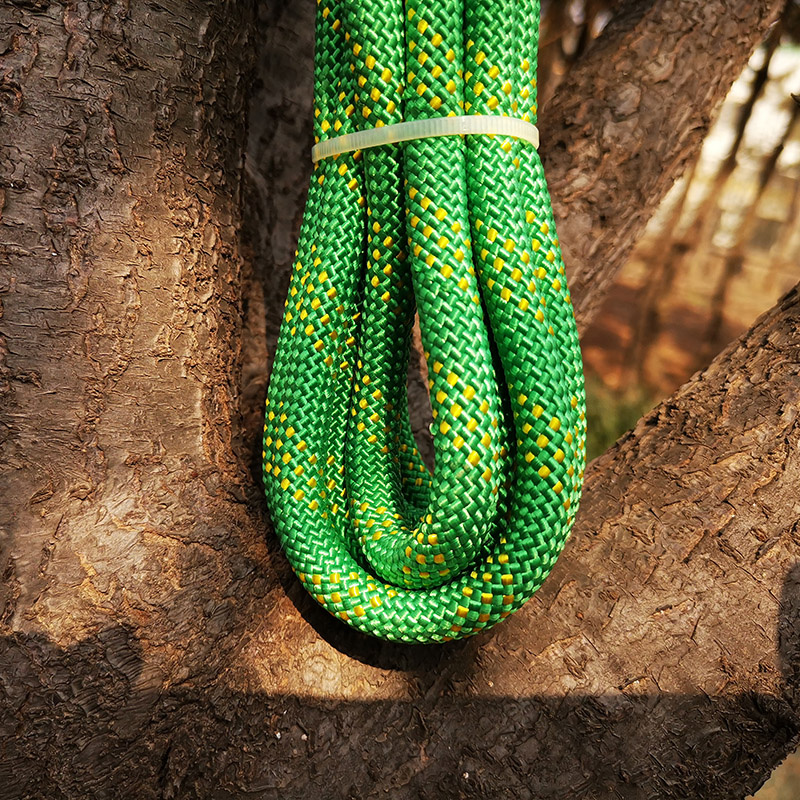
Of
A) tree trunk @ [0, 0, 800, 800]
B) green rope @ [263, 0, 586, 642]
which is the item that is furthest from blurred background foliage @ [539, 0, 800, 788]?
green rope @ [263, 0, 586, 642]

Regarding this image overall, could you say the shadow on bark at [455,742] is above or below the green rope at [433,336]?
below

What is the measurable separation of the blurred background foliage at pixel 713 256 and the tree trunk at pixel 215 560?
1.91 m

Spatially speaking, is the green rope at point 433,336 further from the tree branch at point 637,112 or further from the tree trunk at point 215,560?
the tree branch at point 637,112

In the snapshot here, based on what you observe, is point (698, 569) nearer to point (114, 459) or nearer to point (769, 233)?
point (114, 459)

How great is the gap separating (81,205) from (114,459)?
0.81ft

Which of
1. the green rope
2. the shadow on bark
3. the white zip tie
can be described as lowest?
the shadow on bark

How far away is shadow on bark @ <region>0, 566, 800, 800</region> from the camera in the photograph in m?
0.73

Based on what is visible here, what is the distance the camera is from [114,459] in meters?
0.70

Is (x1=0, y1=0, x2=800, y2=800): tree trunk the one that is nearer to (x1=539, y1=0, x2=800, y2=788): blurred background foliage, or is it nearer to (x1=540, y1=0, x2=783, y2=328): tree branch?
(x1=540, y1=0, x2=783, y2=328): tree branch

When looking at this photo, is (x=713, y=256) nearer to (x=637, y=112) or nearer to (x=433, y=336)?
(x=637, y=112)

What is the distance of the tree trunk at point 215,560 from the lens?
2.23ft

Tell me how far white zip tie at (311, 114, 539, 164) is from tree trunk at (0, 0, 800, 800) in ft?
0.61


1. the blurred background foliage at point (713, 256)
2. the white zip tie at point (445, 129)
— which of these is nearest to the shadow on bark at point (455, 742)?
the white zip tie at point (445, 129)

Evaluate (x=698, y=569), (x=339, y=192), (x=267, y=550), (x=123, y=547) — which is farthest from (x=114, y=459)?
(x=698, y=569)
